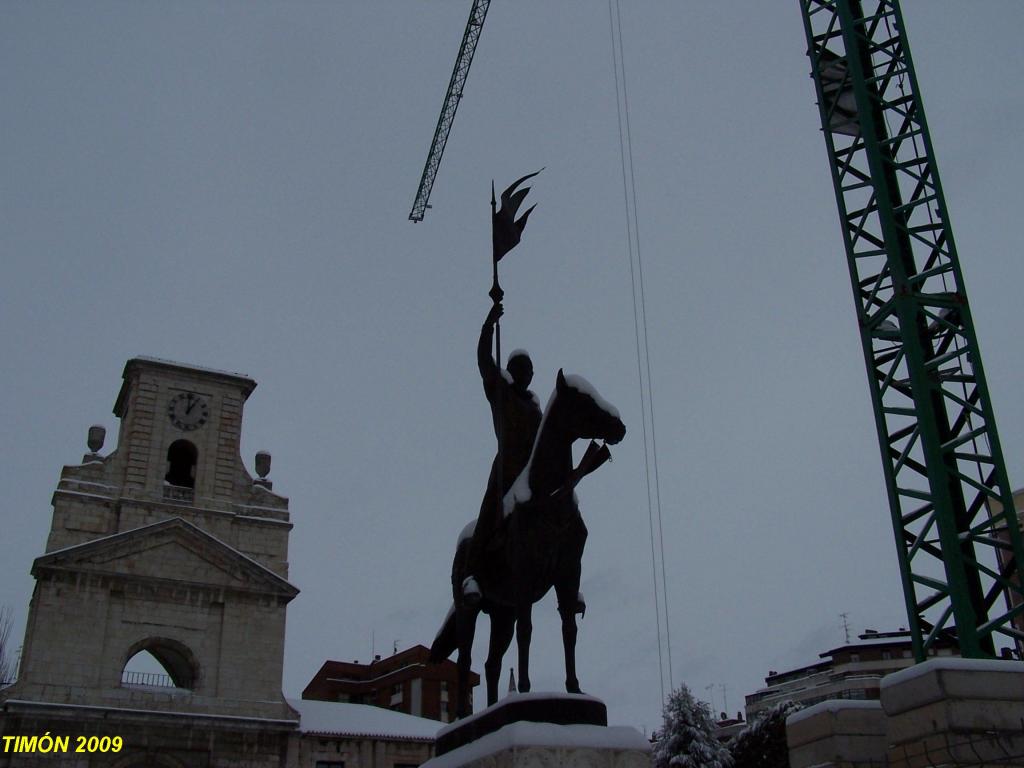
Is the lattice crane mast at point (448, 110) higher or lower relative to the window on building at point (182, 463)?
higher

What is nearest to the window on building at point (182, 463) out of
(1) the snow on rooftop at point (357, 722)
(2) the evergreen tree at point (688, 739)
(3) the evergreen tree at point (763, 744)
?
(1) the snow on rooftop at point (357, 722)

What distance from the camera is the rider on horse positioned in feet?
29.5

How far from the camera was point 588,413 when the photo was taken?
815cm

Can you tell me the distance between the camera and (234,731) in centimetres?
3888

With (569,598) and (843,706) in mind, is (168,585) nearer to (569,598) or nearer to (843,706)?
(843,706)

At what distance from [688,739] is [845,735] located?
3263 centimetres

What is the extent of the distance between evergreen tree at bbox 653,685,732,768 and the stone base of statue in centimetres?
3773

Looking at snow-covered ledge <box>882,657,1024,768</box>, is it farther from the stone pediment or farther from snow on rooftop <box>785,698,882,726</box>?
the stone pediment

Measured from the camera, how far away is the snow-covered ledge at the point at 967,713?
1094 centimetres

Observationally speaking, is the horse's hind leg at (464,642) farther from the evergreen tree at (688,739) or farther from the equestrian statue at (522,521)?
the evergreen tree at (688,739)

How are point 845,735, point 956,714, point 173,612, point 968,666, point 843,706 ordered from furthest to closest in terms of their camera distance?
point 173,612, point 843,706, point 845,735, point 968,666, point 956,714

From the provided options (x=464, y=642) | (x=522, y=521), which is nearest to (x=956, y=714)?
(x=464, y=642)

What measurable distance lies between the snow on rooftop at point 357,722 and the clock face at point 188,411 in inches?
516

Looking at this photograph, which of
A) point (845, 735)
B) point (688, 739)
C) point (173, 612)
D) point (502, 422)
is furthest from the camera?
point (688, 739)
